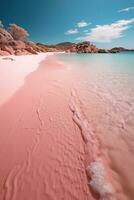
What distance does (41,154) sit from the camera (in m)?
3.32

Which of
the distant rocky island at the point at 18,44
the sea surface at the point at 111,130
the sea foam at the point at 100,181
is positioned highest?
the sea foam at the point at 100,181

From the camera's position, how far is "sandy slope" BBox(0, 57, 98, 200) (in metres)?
2.48

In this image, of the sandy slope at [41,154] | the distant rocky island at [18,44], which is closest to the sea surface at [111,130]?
the sandy slope at [41,154]

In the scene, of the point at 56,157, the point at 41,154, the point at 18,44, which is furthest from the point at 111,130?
the point at 18,44

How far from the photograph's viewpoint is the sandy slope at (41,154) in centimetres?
248

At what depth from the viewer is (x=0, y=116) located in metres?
4.86

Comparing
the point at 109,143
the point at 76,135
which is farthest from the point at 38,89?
the point at 109,143

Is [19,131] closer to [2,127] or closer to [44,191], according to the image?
[2,127]

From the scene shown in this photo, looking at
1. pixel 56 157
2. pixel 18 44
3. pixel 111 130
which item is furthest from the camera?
pixel 18 44

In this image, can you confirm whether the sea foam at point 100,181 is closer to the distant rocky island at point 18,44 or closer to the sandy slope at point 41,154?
the sandy slope at point 41,154

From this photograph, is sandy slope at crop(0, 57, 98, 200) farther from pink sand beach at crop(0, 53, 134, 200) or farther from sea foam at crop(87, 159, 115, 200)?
sea foam at crop(87, 159, 115, 200)

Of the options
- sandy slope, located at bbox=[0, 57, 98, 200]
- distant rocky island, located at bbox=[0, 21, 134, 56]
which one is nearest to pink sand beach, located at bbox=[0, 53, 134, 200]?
sandy slope, located at bbox=[0, 57, 98, 200]

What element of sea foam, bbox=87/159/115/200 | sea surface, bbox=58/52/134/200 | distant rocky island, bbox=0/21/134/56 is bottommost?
distant rocky island, bbox=0/21/134/56

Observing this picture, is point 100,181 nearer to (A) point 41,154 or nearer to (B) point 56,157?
(B) point 56,157
